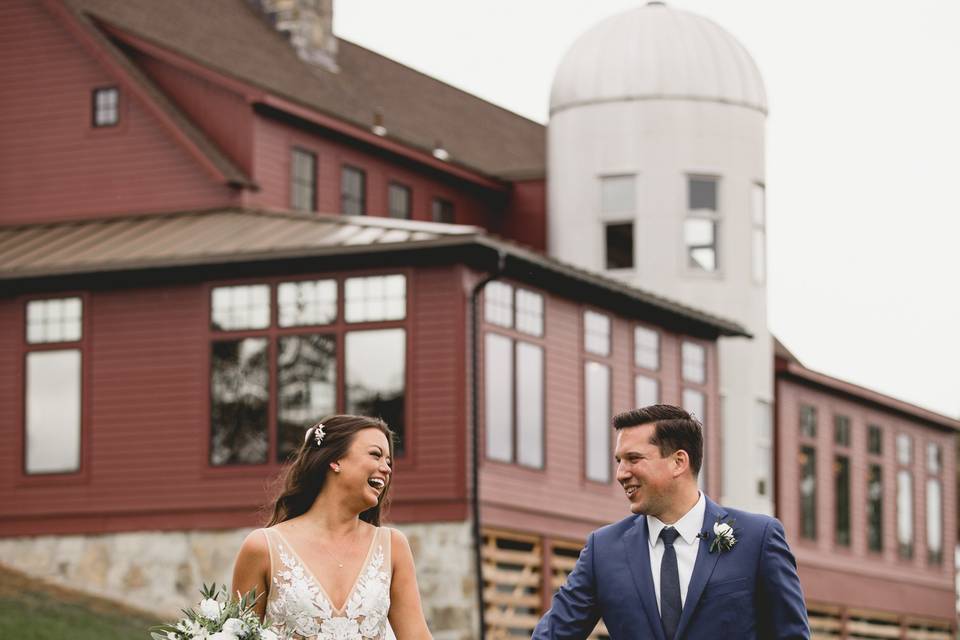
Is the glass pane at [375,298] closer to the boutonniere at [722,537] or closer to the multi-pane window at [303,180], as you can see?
the multi-pane window at [303,180]

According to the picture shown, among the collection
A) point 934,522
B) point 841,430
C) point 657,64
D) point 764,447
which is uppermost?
point 657,64

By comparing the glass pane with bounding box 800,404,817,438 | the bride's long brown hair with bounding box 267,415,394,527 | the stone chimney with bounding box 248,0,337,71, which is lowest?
the bride's long brown hair with bounding box 267,415,394,527

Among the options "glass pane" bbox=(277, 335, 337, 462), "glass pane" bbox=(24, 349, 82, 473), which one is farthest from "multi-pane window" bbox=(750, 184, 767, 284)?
"glass pane" bbox=(24, 349, 82, 473)

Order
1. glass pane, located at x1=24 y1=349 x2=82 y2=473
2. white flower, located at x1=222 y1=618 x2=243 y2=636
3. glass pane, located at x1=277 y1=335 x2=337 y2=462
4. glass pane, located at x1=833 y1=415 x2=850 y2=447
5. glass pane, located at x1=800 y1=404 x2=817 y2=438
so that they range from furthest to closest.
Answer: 1. glass pane, located at x1=833 y1=415 x2=850 y2=447
2. glass pane, located at x1=800 y1=404 x2=817 y2=438
3. glass pane, located at x1=24 y1=349 x2=82 y2=473
4. glass pane, located at x1=277 y1=335 x2=337 y2=462
5. white flower, located at x1=222 y1=618 x2=243 y2=636

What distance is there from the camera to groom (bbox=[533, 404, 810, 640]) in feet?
26.2

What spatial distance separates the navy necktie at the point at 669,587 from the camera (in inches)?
316

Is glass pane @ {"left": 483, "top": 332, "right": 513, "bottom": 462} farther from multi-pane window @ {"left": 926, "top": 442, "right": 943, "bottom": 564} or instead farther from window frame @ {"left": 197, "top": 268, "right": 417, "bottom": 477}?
multi-pane window @ {"left": 926, "top": 442, "right": 943, "bottom": 564}

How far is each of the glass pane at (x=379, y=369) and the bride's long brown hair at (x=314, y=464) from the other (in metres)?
21.7

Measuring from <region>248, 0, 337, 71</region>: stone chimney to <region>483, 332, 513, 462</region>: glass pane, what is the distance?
445 inches

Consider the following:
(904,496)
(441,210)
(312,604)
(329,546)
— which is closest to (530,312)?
(441,210)

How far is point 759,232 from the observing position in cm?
3909

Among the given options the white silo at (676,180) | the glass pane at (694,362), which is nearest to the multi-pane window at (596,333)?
the glass pane at (694,362)

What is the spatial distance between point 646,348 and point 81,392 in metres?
9.39

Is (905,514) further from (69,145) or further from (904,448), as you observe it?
(69,145)
